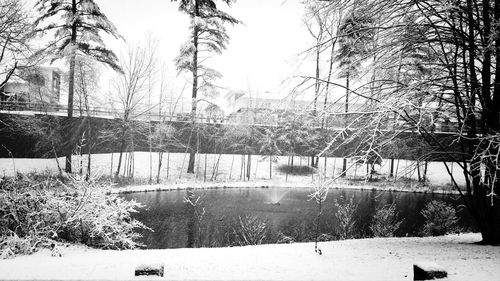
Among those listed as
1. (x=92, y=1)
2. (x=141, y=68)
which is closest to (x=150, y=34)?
(x=141, y=68)

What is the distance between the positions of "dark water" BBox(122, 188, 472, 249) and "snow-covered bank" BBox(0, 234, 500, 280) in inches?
126

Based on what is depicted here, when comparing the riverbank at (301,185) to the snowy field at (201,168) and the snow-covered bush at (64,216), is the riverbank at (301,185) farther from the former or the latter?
the snow-covered bush at (64,216)

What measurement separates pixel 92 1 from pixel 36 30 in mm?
3880

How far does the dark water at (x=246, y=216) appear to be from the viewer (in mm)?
12211

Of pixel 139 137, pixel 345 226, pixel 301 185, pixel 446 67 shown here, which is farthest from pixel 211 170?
pixel 446 67

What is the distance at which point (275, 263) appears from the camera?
641 centimetres

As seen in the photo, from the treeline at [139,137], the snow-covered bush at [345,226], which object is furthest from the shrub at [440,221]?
the treeline at [139,137]

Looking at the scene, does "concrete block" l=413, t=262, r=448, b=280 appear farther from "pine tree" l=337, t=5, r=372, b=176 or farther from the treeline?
the treeline

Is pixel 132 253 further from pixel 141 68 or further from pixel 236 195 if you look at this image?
pixel 141 68

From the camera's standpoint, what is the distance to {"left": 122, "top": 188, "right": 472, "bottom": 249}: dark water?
12.2 metres

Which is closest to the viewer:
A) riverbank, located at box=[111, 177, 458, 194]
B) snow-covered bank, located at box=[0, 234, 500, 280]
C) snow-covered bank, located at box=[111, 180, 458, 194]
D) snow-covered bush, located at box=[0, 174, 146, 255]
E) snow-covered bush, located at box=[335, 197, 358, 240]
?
snow-covered bank, located at box=[0, 234, 500, 280]

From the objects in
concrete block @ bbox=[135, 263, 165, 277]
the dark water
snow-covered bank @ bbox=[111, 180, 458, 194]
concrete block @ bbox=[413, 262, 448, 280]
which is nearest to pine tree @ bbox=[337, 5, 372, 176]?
concrete block @ bbox=[413, 262, 448, 280]

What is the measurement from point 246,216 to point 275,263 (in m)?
7.07

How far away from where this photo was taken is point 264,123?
35469 millimetres
